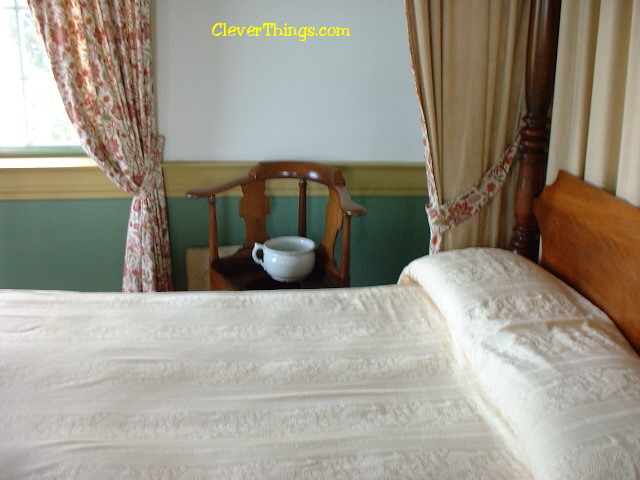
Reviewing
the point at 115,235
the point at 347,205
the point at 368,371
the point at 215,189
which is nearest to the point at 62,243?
the point at 115,235

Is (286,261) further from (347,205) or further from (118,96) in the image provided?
(118,96)

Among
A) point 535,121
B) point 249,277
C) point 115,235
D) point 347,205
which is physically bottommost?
point 249,277

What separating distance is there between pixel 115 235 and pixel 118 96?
1.89 ft

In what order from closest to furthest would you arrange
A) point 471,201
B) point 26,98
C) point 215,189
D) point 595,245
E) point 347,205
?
1. point 595,245
2. point 471,201
3. point 347,205
4. point 215,189
5. point 26,98

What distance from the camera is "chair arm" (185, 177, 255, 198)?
2579 millimetres

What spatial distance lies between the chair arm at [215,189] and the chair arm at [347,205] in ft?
1.16

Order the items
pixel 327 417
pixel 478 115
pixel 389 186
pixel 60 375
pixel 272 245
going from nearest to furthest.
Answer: pixel 327 417 → pixel 60 375 → pixel 478 115 → pixel 272 245 → pixel 389 186

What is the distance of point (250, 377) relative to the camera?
173 cm

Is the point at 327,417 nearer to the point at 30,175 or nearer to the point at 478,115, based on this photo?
the point at 478,115

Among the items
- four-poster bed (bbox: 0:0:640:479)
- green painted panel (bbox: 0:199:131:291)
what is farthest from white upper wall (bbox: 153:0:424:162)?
four-poster bed (bbox: 0:0:640:479)

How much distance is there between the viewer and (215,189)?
8.64ft

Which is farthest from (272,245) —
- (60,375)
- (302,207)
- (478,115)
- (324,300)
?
(60,375)

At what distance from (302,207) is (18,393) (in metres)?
1.44

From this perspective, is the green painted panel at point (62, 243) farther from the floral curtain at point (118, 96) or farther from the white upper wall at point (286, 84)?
the white upper wall at point (286, 84)
